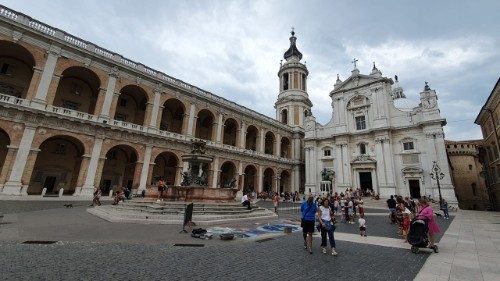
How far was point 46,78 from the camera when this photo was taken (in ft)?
59.2

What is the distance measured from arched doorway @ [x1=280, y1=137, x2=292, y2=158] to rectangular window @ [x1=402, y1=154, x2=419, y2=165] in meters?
16.5

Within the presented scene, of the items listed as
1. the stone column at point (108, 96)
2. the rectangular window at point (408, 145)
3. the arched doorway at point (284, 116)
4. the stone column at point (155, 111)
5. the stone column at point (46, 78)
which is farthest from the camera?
the arched doorway at point (284, 116)

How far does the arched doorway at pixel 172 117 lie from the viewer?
1085 inches

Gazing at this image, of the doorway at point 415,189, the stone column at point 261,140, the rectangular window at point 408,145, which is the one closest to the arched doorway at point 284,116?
the stone column at point 261,140

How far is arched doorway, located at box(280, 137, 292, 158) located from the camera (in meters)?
40.0

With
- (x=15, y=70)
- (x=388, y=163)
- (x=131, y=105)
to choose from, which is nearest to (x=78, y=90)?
(x=15, y=70)

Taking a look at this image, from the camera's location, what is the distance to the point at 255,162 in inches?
1288

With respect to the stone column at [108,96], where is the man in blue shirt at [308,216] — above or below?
below

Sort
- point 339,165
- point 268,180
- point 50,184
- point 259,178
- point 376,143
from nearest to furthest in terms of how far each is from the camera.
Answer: point 50,184, point 376,143, point 259,178, point 339,165, point 268,180

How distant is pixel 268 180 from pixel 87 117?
25.5 meters

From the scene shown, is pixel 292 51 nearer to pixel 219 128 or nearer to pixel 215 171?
pixel 219 128

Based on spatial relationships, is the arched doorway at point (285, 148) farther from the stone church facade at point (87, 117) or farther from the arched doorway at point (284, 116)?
the stone church facade at point (87, 117)

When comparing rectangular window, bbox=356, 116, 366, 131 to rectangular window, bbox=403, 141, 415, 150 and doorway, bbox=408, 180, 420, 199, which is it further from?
doorway, bbox=408, 180, 420, 199

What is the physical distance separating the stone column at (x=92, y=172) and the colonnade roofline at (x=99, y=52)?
25.2 feet
